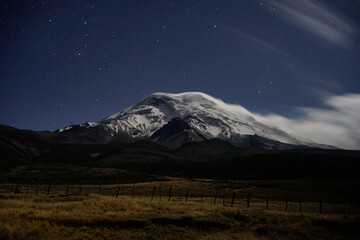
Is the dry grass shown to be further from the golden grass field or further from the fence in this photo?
the fence

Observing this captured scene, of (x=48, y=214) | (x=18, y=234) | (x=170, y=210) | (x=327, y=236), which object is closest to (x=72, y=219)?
(x=48, y=214)

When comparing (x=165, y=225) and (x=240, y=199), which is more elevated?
(x=165, y=225)

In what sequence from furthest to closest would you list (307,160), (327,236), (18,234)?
1. (307,160)
2. (327,236)
3. (18,234)

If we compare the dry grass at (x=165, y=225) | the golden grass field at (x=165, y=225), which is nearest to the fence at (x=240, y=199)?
the dry grass at (x=165, y=225)

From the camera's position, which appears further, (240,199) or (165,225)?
(240,199)

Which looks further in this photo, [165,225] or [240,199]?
[240,199]

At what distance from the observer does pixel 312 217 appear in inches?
992

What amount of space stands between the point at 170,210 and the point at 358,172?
148m

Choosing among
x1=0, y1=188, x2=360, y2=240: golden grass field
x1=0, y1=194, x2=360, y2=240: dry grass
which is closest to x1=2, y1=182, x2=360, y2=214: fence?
x1=0, y1=194, x2=360, y2=240: dry grass

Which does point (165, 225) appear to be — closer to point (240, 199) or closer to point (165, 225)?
point (165, 225)

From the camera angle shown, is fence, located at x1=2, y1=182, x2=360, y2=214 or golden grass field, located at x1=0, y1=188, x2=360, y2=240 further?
fence, located at x1=2, y1=182, x2=360, y2=214

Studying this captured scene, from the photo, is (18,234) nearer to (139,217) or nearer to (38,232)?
(38,232)

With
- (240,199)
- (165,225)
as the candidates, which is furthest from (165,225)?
(240,199)

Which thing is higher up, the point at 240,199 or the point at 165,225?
the point at 165,225
